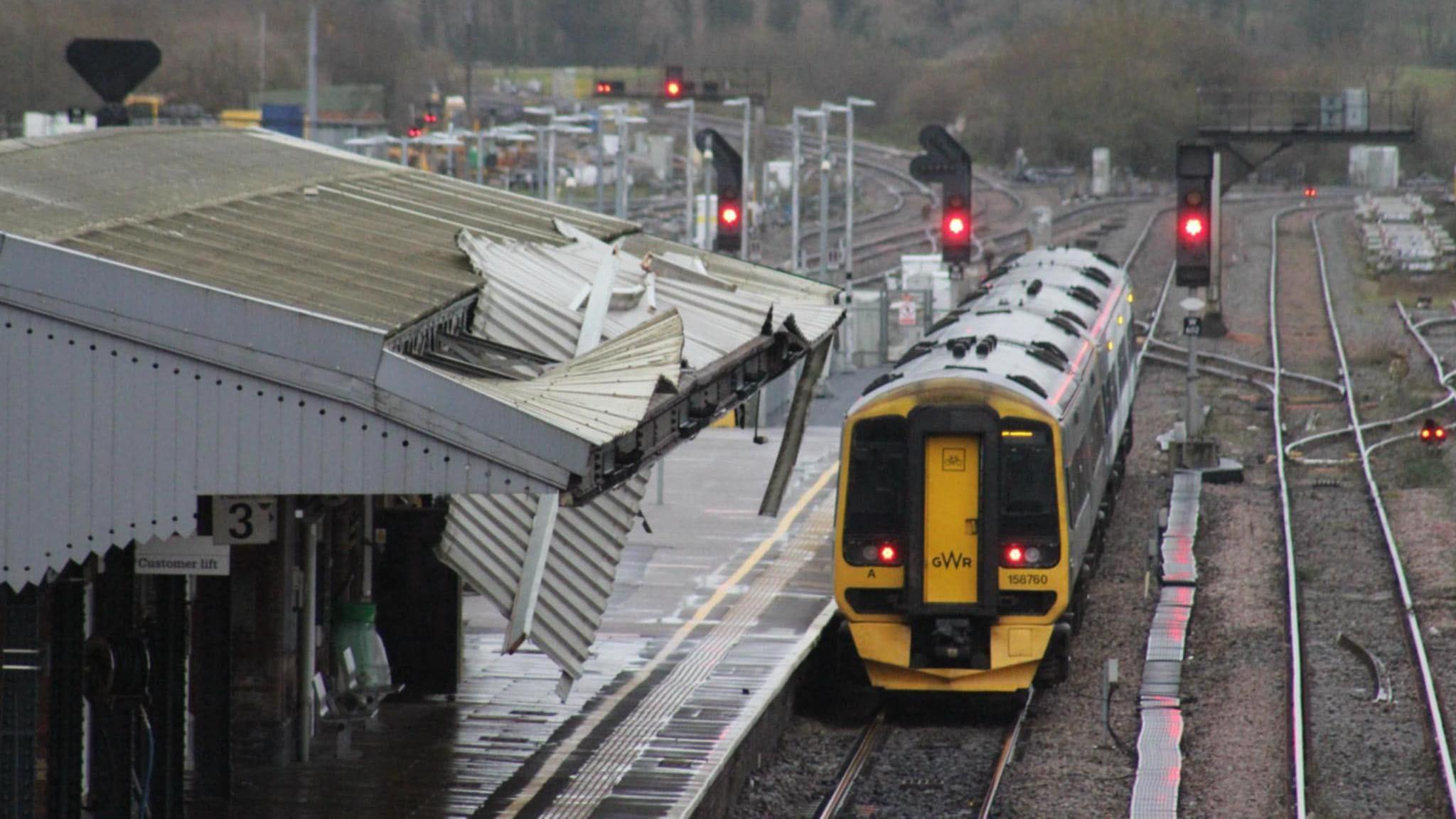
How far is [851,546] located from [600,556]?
436cm

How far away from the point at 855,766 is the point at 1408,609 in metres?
6.75

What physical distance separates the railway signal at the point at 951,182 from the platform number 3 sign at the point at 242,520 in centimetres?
2198

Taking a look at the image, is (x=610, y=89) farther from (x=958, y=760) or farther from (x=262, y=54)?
(x=958, y=760)

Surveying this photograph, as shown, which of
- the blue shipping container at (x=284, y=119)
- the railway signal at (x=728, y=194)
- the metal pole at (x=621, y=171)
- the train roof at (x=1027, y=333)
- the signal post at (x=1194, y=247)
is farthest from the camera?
the blue shipping container at (x=284, y=119)

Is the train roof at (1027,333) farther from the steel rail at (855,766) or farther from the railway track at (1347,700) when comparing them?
the railway track at (1347,700)

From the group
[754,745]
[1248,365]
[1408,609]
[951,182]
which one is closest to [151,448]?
[754,745]

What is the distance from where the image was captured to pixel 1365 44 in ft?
286

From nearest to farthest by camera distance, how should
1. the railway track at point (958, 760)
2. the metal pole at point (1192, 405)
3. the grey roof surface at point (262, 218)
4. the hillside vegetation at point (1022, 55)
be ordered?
the grey roof surface at point (262, 218)
the railway track at point (958, 760)
the metal pole at point (1192, 405)
the hillside vegetation at point (1022, 55)

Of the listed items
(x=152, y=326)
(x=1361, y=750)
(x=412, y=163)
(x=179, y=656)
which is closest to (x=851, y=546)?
(x=1361, y=750)

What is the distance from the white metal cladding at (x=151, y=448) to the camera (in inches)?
362

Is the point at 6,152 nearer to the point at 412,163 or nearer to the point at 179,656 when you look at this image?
the point at 179,656

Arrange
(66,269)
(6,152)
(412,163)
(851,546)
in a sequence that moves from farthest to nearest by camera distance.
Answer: (412,163) < (851,546) < (6,152) < (66,269)

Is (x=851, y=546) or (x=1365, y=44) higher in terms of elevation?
(x=1365, y=44)

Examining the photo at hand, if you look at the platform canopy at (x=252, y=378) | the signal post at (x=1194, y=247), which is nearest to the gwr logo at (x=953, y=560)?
the platform canopy at (x=252, y=378)
